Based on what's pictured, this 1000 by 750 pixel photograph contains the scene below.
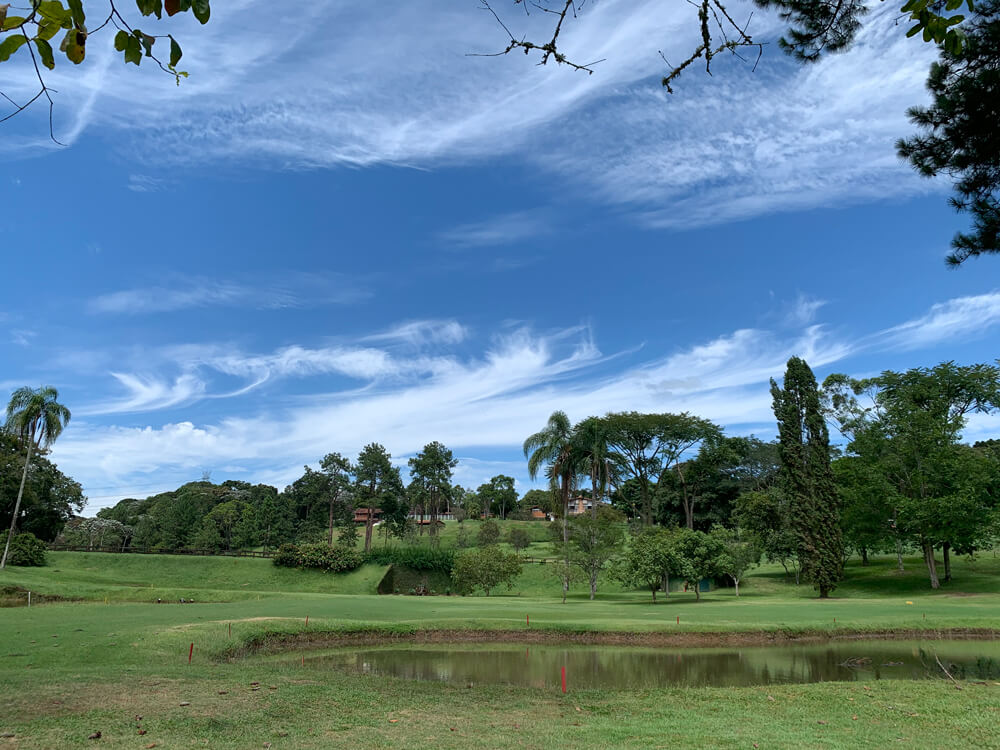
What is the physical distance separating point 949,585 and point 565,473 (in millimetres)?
27133

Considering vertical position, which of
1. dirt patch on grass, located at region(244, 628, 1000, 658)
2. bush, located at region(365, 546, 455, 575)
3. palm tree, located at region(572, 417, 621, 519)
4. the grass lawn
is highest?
palm tree, located at region(572, 417, 621, 519)

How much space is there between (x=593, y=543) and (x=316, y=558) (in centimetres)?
2428

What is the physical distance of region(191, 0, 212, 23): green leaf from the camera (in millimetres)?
2363

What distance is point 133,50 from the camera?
2.50 meters

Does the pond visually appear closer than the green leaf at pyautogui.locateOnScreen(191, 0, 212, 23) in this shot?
No

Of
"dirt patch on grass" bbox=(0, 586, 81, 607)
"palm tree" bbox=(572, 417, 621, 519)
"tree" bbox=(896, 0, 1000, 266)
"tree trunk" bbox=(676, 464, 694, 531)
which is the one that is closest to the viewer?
"tree" bbox=(896, 0, 1000, 266)

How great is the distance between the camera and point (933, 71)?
8562 mm

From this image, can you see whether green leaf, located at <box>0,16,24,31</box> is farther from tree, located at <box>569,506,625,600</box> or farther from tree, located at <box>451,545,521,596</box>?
tree, located at <box>451,545,521,596</box>

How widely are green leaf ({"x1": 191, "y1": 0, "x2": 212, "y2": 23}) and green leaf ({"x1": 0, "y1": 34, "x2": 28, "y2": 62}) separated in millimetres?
602

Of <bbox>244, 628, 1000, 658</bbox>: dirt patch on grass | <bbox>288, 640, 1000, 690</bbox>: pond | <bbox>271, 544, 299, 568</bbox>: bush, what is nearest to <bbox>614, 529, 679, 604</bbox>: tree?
<bbox>244, 628, 1000, 658</bbox>: dirt patch on grass

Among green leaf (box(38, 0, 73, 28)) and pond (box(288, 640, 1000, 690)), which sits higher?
green leaf (box(38, 0, 73, 28))

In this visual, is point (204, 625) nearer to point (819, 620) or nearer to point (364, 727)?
point (364, 727)

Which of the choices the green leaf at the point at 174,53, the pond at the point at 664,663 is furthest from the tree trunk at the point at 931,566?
the green leaf at the point at 174,53

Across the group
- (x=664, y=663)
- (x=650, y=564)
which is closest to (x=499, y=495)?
(x=650, y=564)
